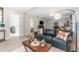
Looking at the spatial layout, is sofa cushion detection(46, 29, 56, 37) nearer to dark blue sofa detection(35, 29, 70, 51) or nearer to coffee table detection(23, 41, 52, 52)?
dark blue sofa detection(35, 29, 70, 51)

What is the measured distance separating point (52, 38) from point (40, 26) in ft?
1.05

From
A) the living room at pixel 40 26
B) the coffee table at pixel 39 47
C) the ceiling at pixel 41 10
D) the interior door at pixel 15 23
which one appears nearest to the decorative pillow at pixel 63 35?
the living room at pixel 40 26

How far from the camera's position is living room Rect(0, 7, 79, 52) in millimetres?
1808

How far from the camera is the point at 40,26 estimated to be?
75.5 inches

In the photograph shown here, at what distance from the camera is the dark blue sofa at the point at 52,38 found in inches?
71.9

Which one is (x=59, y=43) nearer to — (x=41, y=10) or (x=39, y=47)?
(x=39, y=47)

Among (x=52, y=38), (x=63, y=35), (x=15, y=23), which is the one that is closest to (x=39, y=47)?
(x=52, y=38)

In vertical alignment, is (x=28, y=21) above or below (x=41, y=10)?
below

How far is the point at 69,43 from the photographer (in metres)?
1.81

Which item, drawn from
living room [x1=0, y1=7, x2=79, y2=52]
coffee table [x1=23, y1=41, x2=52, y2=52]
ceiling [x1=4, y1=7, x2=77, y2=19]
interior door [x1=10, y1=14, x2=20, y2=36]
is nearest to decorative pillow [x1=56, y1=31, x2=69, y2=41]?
living room [x1=0, y1=7, x2=79, y2=52]

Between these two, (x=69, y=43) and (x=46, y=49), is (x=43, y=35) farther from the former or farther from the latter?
(x=69, y=43)

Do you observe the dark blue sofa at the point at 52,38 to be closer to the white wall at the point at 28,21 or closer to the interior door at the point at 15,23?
the white wall at the point at 28,21

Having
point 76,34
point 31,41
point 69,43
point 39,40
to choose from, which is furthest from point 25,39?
point 76,34
